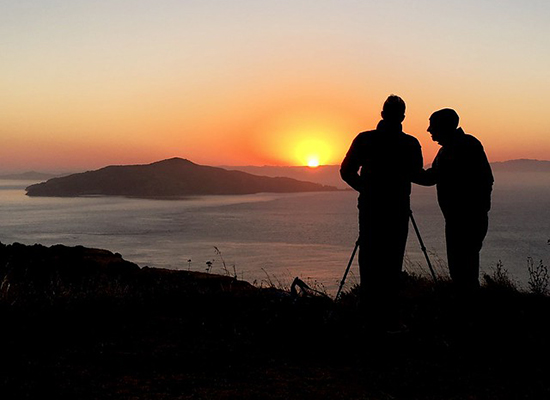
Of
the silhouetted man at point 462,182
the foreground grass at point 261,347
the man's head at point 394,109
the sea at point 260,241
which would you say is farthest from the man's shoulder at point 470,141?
the sea at point 260,241

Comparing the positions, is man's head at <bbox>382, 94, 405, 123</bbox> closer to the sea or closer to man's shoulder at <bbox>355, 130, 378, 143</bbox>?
man's shoulder at <bbox>355, 130, 378, 143</bbox>

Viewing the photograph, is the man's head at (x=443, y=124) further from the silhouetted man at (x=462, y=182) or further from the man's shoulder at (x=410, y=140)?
the man's shoulder at (x=410, y=140)

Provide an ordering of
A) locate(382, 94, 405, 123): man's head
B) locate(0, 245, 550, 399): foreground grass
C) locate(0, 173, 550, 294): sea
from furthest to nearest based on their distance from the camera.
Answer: locate(0, 173, 550, 294): sea
locate(382, 94, 405, 123): man's head
locate(0, 245, 550, 399): foreground grass

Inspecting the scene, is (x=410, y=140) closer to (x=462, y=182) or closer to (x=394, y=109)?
(x=394, y=109)

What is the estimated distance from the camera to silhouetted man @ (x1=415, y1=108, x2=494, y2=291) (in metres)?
6.95

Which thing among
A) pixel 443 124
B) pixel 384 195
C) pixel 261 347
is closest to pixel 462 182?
pixel 443 124

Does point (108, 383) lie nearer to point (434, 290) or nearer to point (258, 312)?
point (258, 312)

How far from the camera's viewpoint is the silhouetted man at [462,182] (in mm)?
6953

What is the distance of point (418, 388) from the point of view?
5281mm

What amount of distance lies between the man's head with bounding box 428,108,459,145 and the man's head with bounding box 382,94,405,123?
65cm

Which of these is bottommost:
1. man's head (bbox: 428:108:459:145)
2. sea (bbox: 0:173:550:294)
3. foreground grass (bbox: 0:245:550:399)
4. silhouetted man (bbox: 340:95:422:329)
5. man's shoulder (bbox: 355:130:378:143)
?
sea (bbox: 0:173:550:294)

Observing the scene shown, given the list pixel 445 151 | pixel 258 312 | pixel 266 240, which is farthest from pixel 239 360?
pixel 266 240

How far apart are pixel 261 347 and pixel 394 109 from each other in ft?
11.1

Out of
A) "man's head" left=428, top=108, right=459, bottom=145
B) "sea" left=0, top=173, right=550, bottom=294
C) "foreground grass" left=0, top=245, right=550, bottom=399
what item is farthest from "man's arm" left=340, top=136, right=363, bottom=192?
"sea" left=0, top=173, right=550, bottom=294
